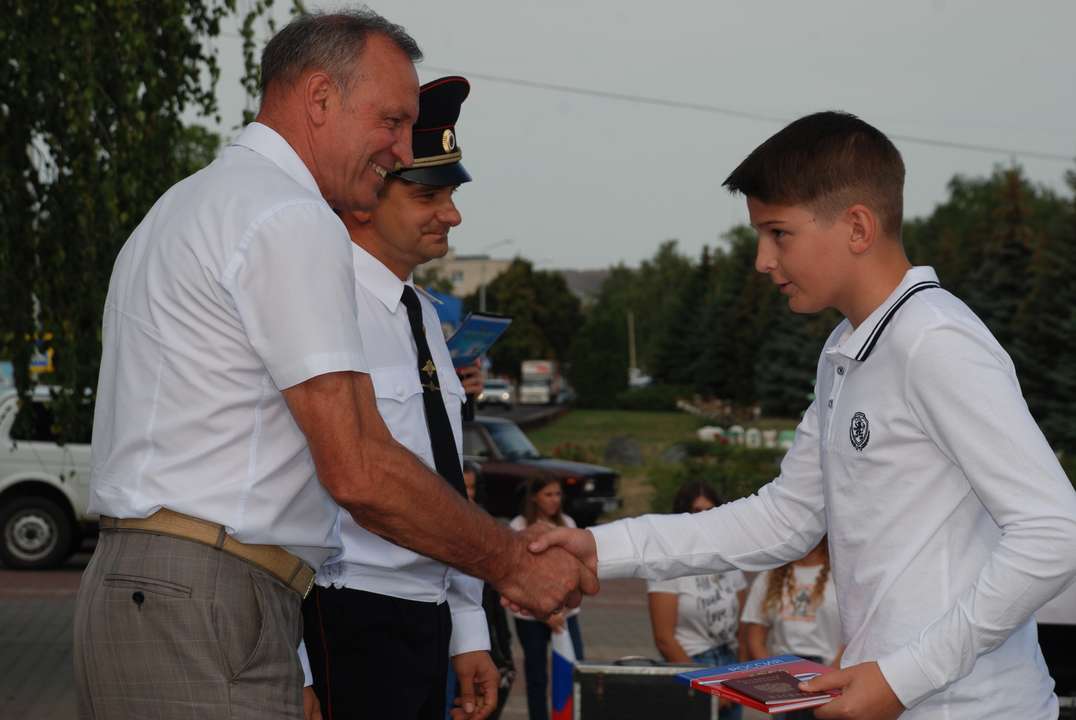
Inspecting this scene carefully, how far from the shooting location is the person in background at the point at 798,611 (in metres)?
6.35

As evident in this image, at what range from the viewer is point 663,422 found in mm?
57031

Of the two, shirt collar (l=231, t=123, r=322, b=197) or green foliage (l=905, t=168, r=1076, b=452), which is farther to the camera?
green foliage (l=905, t=168, r=1076, b=452)

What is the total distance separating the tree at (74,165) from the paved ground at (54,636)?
88.5 inches

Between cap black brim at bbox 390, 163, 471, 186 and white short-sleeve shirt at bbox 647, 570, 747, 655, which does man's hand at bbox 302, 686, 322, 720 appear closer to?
cap black brim at bbox 390, 163, 471, 186

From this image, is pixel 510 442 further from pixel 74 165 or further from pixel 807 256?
pixel 807 256

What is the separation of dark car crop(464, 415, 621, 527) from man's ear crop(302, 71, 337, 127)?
16.3m

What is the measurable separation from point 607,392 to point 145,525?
239 feet

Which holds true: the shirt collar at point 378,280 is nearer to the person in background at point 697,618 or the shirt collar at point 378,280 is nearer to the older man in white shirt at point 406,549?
the older man in white shirt at point 406,549

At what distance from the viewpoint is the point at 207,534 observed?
234 centimetres

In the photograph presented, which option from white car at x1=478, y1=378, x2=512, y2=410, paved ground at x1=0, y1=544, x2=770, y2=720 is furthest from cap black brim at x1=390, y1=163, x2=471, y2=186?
white car at x1=478, y1=378, x2=512, y2=410

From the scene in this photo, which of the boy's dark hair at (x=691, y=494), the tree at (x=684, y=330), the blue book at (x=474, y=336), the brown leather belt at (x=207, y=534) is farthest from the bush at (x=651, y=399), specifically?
the brown leather belt at (x=207, y=534)

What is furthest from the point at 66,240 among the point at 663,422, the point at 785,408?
the point at 785,408

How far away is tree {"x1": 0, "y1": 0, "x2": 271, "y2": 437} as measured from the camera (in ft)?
23.0

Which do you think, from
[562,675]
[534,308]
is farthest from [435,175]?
[534,308]
